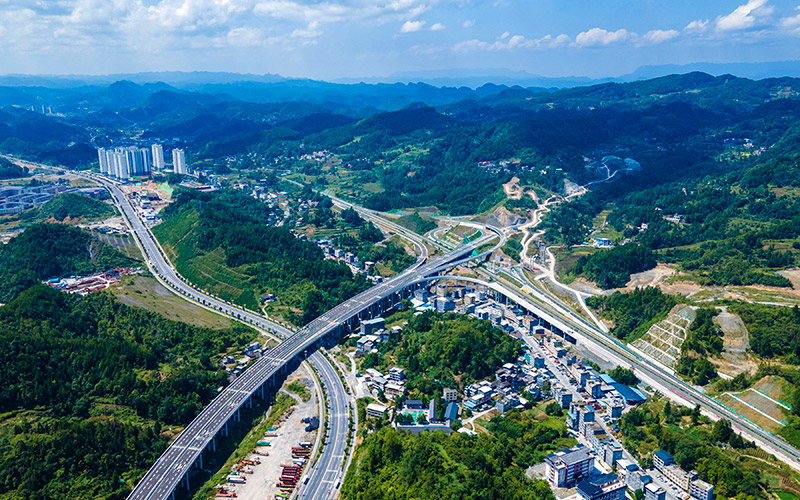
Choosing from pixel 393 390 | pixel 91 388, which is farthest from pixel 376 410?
pixel 91 388

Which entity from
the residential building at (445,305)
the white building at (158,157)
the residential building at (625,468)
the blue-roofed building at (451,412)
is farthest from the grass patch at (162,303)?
the white building at (158,157)

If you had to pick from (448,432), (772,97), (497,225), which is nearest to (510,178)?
(497,225)

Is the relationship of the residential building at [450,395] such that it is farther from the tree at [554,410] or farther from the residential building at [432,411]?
the tree at [554,410]

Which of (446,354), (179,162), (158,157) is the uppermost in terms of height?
(158,157)

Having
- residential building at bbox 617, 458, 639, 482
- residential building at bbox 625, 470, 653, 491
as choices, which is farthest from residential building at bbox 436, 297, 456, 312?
residential building at bbox 625, 470, 653, 491

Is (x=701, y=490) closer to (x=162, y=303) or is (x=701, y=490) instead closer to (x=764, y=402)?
(x=764, y=402)

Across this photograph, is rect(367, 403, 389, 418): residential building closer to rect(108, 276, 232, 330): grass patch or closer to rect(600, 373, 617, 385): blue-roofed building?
rect(600, 373, 617, 385): blue-roofed building
